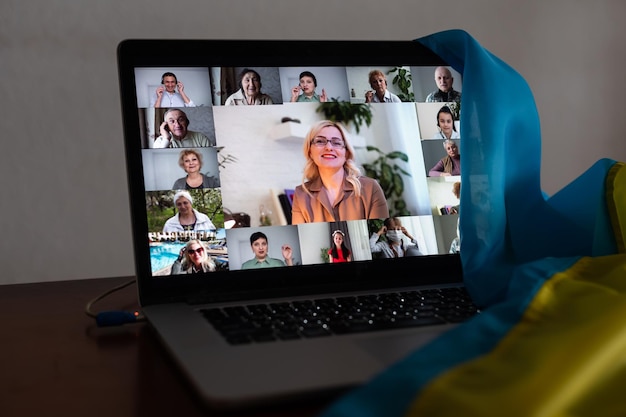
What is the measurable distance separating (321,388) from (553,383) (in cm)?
13

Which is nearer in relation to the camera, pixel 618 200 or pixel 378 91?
pixel 618 200

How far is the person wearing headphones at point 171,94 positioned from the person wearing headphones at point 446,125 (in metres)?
0.27

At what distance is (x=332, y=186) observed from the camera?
772 mm

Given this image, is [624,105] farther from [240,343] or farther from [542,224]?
[240,343]

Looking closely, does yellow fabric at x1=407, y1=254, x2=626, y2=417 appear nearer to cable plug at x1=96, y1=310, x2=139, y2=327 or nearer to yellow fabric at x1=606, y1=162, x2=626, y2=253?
yellow fabric at x1=606, y1=162, x2=626, y2=253

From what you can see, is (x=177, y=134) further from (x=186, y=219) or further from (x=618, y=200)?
(x=618, y=200)

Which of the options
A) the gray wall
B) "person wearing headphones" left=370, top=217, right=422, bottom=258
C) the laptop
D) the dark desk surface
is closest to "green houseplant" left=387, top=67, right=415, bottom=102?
the laptop

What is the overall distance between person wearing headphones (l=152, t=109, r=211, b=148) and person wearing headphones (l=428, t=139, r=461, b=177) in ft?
0.82

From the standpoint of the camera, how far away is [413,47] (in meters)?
0.83

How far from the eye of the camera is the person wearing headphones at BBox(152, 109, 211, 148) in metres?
0.72

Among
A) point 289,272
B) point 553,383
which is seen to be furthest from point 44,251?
point 553,383

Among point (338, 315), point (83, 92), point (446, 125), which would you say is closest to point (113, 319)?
point (338, 315)

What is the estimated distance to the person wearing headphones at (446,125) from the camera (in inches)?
32.4

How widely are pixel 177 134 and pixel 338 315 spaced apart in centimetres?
26
